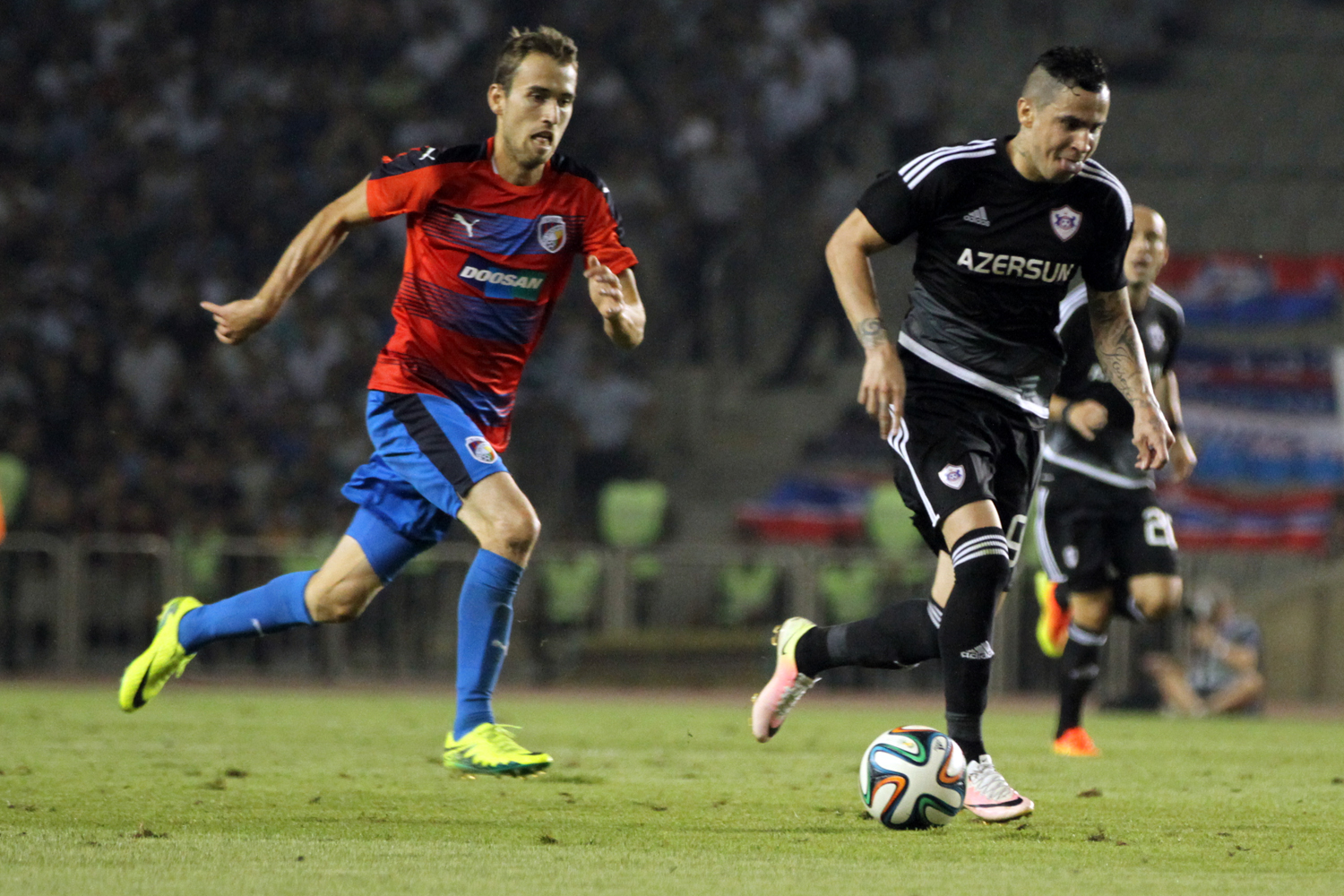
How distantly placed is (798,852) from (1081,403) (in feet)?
11.4

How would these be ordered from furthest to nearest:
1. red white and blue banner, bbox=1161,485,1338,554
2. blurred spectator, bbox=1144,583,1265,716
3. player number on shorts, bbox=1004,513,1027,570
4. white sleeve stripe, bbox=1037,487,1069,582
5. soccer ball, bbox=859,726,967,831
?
red white and blue banner, bbox=1161,485,1338,554 → blurred spectator, bbox=1144,583,1265,716 → white sleeve stripe, bbox=1037,487,1069,582 → player number on shorts, bbox=1004,513,1027,570 → soccer ball, bbox=859,726,967,831

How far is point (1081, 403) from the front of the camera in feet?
24.4

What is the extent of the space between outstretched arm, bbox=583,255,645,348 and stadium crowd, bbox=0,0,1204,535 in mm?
10147

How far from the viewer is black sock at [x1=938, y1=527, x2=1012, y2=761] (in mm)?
5152

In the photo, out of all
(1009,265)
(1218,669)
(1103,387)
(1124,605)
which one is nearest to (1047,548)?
(1124,605)

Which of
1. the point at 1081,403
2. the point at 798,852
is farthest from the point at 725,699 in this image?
the point at 798,852

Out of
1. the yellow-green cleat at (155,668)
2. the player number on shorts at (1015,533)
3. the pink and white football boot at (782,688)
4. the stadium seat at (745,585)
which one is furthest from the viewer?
the stadium seat at (745,585)

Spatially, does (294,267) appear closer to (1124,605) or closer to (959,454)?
(959,454)

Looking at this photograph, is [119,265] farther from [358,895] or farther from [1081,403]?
[358,895]

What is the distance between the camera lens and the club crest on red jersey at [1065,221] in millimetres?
5406

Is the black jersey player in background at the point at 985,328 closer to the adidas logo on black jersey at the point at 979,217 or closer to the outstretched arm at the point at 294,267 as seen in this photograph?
the adidas logo on black jersey at the point at 979,217

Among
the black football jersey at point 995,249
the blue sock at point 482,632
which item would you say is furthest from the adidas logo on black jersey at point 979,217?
the blue sock at point 482,632

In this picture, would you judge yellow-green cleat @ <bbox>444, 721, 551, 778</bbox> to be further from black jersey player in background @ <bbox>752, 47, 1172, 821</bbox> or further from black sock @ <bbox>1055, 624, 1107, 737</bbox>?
black sock @ <bbox>1055, 624, 1107, 737</bbox>

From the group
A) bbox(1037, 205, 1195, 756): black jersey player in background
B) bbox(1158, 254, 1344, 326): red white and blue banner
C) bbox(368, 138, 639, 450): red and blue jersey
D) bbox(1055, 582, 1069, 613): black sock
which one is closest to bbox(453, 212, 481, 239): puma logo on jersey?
bbox(368, 138, 639, 450): red and blue jersey
